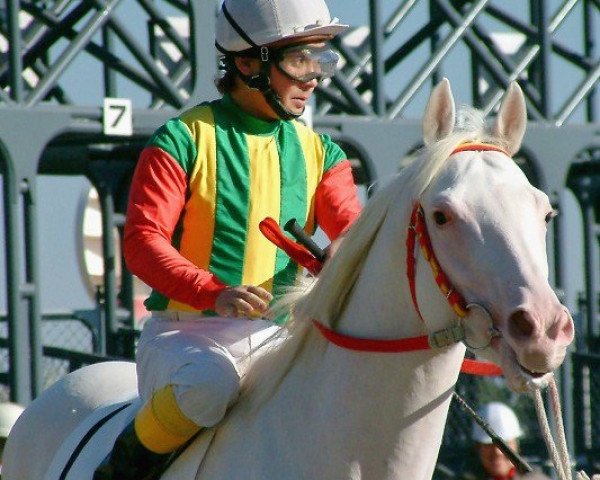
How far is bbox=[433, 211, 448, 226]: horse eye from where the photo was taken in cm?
377

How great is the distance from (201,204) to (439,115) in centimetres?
89

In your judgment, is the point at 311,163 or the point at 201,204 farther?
the point at 311,163

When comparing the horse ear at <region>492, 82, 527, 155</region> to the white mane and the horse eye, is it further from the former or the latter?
the horse eye

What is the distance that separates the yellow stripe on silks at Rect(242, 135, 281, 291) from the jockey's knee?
0.45 m

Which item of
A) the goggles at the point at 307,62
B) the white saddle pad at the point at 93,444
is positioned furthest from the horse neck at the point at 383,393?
the goggles at the point at 307,62

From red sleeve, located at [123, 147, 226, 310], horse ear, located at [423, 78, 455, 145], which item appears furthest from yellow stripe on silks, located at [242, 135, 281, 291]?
horse ear, located at [423, 78, 455, 145]

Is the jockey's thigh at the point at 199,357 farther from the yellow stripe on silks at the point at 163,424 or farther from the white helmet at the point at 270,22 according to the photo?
the white helmet at the point at 270,22

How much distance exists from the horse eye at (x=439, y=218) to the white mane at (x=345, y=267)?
0.45 ft

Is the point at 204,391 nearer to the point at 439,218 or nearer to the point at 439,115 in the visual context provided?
the point at 439,218

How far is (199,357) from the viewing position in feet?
14.3

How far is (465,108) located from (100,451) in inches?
Answer: 65.2

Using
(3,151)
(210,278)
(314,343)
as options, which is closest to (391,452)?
(314,343)

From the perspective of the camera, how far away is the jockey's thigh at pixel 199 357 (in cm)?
424

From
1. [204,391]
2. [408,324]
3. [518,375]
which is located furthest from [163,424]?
[518,375]
